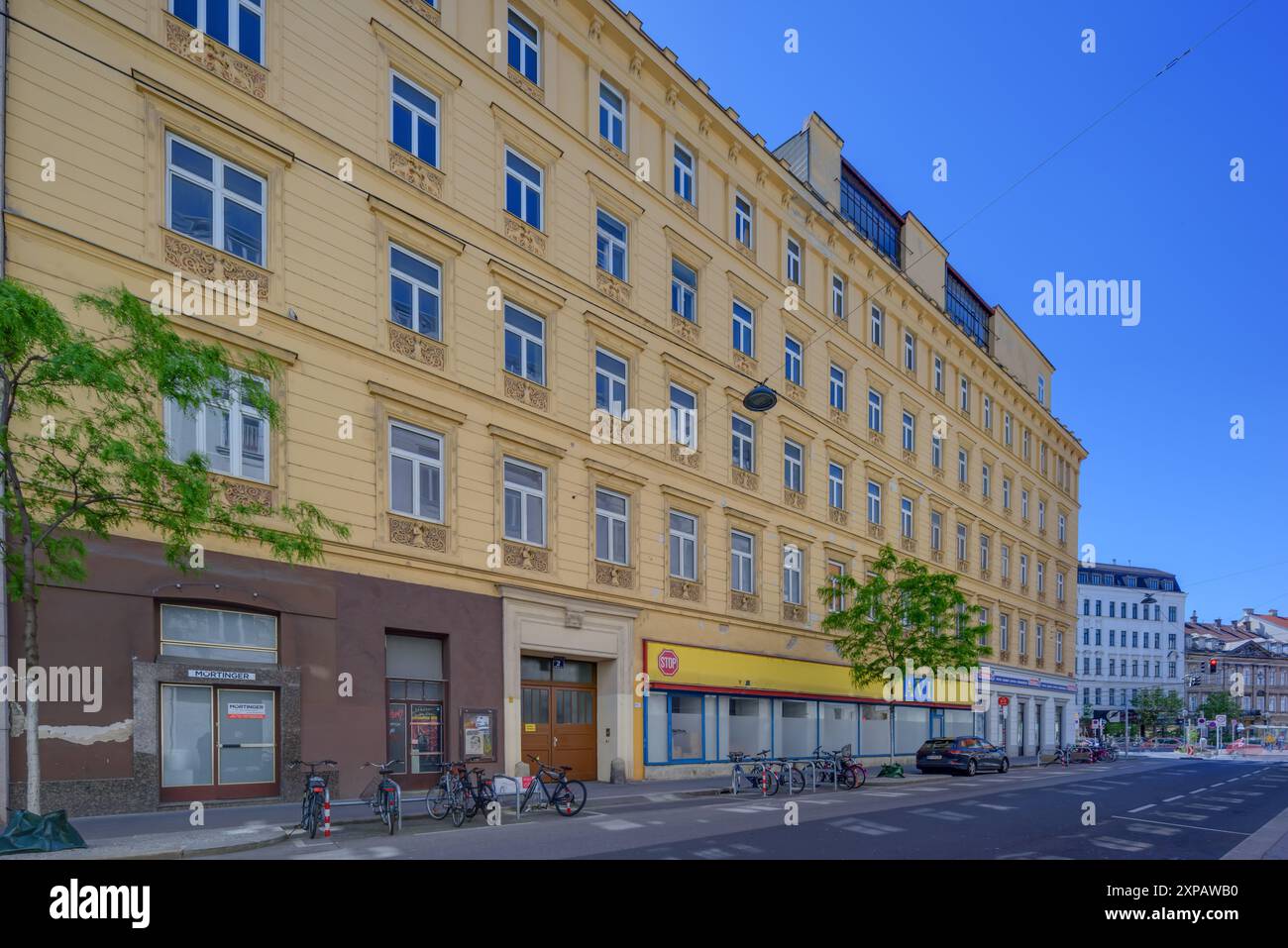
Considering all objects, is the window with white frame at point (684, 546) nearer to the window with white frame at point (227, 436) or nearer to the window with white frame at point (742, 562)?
the window with white frame at point (742, 562)

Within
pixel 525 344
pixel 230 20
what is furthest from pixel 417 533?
pixel 230 20

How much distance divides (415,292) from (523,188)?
172 inches

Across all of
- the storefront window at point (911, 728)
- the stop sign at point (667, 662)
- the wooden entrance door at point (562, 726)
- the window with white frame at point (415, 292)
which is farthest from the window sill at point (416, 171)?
the storefront window at point (911, 728)

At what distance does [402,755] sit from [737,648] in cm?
1188

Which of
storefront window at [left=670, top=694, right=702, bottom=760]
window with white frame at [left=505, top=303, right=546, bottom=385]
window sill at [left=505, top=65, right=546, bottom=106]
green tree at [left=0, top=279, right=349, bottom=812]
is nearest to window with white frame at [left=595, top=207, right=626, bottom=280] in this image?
window with white frame at [left=505, top=303, right=546, bottom=385]

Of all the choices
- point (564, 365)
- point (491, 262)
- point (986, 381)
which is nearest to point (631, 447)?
point (564, 365)

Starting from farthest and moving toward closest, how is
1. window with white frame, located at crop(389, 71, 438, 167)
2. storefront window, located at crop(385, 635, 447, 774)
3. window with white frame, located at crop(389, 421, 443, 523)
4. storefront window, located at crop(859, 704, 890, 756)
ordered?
storefront window, located at crop(859, 704, 890, 756), window with white frame, located at crop(389, 71, 438, 167), window with white frame, located at crop(389, 421, 443, 523), storefront window, located at crop(385, 635, 447, 774)

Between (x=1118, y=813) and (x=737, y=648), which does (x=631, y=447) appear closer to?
(x=737, y=648)

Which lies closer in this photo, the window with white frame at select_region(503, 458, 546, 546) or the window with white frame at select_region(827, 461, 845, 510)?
the window with white frame at select_region(503, 458, 546, 546)

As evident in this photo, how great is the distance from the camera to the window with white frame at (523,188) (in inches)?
875

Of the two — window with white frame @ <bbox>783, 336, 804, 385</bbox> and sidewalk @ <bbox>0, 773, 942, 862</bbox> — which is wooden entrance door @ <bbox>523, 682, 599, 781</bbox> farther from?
window with white frame @ <bbox>783, 336, 804, 385</bbox>

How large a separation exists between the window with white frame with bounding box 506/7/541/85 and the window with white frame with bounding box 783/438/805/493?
13.9m

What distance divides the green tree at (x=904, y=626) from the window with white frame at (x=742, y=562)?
3.10 meters

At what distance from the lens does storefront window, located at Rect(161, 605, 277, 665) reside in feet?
50.5
